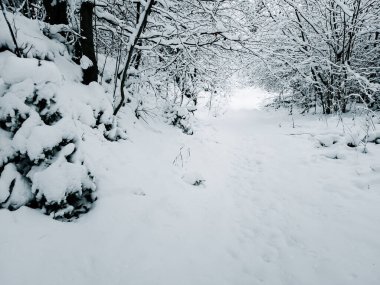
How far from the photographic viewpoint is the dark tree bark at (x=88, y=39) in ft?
14.9

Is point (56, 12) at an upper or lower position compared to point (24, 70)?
upper

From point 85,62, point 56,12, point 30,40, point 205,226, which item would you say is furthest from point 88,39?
point 205,226

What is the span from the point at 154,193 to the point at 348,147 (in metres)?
4.37

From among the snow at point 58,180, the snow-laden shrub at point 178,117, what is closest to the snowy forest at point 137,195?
the snow at point 58,180

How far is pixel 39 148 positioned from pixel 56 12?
10.2ft

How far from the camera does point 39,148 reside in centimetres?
281

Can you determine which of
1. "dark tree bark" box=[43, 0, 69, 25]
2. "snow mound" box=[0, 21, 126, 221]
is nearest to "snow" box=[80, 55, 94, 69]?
"dark tree bark" box=[43, 0, 69, 25]

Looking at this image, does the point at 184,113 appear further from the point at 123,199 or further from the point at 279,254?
the point at 279,254

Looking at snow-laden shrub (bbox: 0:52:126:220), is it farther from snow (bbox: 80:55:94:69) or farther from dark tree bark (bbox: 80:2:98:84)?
dark tree bark (bbox: 80:2:98:84)

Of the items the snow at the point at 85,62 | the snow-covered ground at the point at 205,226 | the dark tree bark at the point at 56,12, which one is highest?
the dark tree bark at the point at 56,12

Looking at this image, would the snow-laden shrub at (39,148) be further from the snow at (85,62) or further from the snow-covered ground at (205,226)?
the snow at (85,62)

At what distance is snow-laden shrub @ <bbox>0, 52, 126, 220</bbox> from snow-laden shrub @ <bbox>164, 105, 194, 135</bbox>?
14.9 ft

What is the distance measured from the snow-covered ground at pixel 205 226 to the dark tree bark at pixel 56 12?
234 centimetres

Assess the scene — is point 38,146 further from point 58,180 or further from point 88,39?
point 88,39
